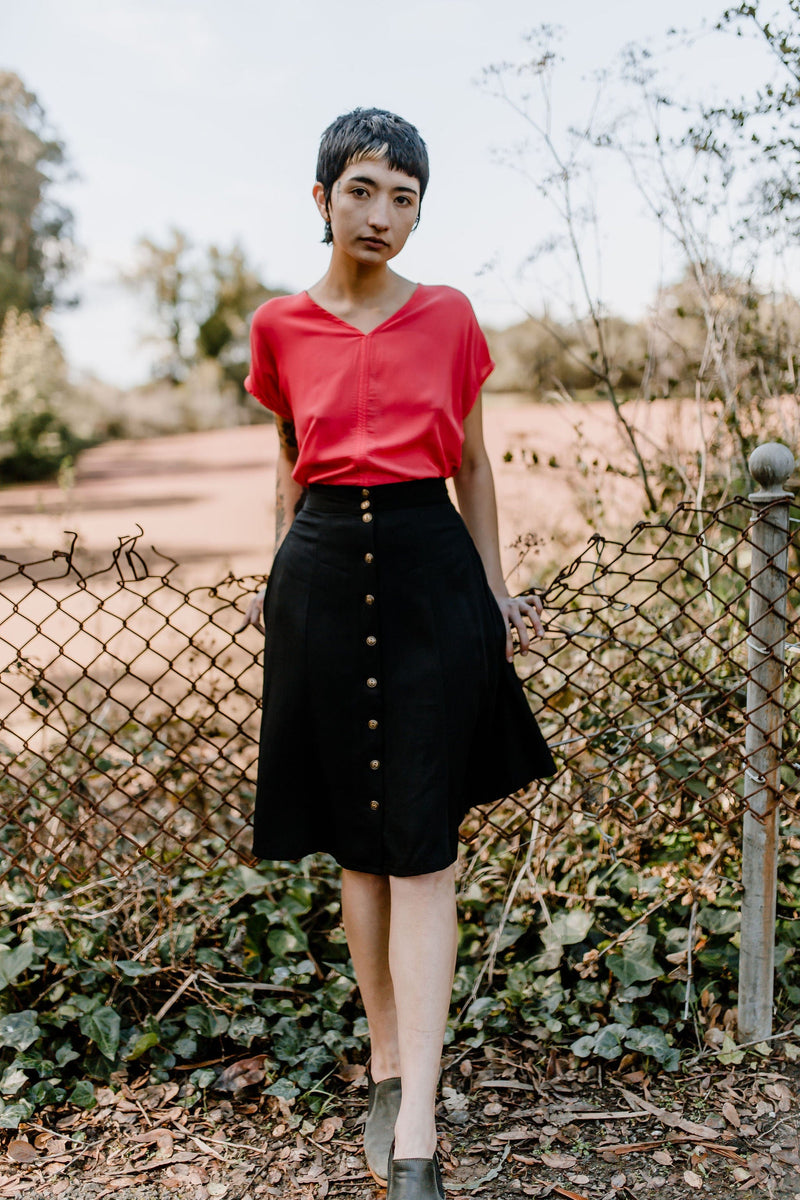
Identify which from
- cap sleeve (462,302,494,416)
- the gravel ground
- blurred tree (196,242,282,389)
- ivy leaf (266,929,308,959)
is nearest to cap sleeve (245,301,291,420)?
cap sleeve (462,302,494,416)

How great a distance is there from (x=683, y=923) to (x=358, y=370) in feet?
4.60

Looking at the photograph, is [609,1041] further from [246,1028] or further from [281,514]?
[281,514]

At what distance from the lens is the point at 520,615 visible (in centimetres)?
179

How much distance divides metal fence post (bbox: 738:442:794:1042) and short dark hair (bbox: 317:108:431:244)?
839 millimetres

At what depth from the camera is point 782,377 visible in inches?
115

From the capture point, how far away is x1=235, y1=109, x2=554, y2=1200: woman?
1622 millimetres

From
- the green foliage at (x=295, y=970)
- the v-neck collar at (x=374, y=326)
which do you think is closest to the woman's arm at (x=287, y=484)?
the v-neck collar at (x=374, y=326)

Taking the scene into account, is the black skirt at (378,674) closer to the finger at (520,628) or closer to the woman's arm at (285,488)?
the finger at (520,628)

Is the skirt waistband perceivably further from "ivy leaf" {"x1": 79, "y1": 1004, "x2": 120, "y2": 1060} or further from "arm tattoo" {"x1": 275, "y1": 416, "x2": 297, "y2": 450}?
"ivy leaf" {"x1": 79, "y1": 1004, "x2": 120, "y2": 1060}

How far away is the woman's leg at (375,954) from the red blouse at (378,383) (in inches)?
29.5

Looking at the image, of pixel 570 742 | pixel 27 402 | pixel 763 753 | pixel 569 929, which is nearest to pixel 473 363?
pixel 570 742

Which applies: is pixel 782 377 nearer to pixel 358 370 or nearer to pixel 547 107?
pixel 547 107

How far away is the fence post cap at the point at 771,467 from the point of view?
180 centimetres

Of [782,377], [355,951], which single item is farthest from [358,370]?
[782,377]
